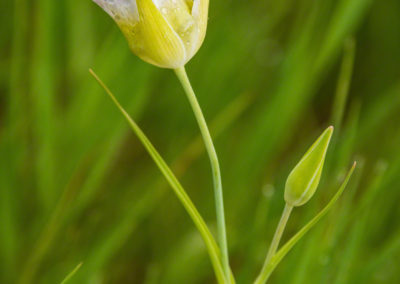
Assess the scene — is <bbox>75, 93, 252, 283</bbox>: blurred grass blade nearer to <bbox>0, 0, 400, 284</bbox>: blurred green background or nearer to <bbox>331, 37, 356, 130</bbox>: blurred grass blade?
<bbox>0, 0, 400, 284</bbox>: blurred green background

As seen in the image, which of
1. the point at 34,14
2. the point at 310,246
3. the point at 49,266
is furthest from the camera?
the point at 34,14

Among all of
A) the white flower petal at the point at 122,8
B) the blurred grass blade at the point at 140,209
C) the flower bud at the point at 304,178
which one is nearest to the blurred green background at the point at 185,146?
the blurred grass blade at the point at 140,209

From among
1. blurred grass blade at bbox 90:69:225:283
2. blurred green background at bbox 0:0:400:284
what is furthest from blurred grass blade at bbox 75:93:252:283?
blurred grass blade at bbox 90:69:225:283

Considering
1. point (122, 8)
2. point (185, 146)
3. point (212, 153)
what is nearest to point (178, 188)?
point (212, 153)

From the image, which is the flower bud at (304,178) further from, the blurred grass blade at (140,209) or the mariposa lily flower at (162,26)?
the blurred grass blade at (140,209)

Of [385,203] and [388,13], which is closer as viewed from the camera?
[385,203]

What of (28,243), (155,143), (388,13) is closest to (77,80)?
(155,143)

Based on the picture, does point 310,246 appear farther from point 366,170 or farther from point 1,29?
point 1,29
